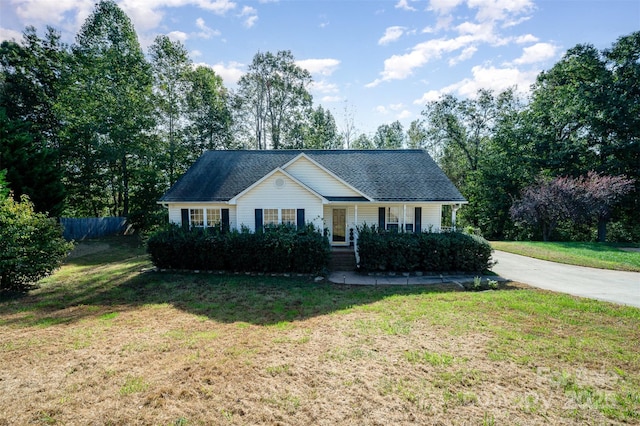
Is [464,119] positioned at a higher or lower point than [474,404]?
higher

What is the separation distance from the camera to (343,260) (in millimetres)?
14047

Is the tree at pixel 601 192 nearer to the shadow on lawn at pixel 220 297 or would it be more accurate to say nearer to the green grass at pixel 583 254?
the green grass at pixel 583 254

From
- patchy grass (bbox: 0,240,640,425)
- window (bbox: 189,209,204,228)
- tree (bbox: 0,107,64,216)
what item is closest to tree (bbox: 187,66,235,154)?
tree (bbox: 0,107,64,216)

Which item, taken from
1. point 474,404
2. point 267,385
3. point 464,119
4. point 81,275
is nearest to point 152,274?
point 81,275

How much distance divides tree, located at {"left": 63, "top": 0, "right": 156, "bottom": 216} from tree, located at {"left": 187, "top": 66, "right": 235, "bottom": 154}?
12.5ft

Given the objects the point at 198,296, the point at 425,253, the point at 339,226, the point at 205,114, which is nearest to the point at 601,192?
the point at 425,253

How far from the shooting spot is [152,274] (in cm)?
1286

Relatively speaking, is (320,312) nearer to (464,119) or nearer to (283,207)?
(283,207)

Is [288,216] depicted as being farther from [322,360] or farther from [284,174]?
[322,360]

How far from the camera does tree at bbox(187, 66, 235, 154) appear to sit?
3034cm

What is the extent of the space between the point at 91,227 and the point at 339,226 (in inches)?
816

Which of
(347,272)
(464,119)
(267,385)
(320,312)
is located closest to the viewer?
(267,385)

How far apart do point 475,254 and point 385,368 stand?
8.68 meters

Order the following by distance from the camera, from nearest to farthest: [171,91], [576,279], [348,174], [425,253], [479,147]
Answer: [576,279], [425,253], [348,174], [171,91], [479,147]
